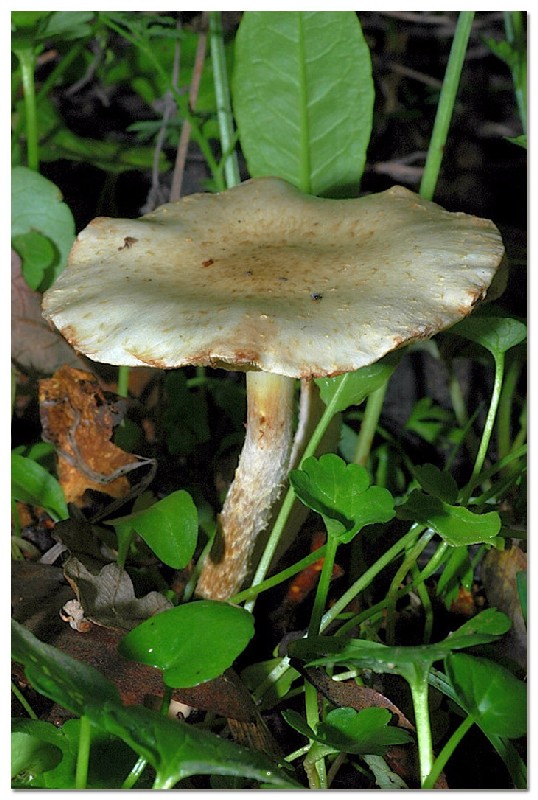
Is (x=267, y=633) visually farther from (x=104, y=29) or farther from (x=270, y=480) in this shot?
(x=104, y=29)

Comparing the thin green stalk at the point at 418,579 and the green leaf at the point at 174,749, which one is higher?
the green leaf at the point at 174,749

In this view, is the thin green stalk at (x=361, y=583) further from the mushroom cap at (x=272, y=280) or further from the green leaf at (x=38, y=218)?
the green leaf at (x=38, y=218)

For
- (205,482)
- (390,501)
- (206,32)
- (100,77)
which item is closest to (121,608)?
(390,501)

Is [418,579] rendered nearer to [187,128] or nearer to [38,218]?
[38,218]

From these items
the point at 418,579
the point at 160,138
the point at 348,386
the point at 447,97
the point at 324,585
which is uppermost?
the point at 447,97

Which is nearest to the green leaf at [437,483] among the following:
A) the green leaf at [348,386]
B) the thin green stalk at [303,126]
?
the green leaf at [348,386]

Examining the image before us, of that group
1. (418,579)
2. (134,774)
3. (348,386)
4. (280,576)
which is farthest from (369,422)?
(134,774)
